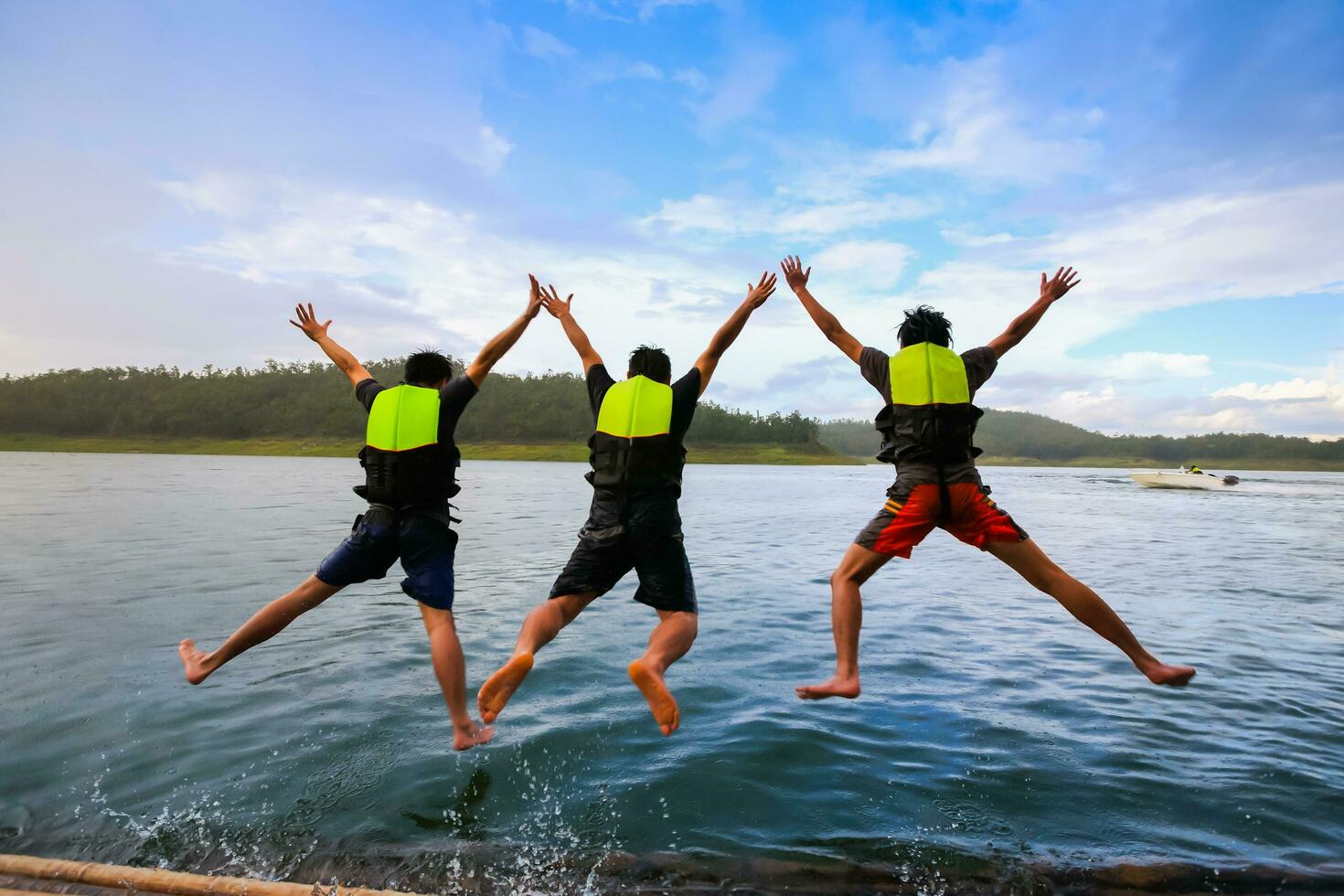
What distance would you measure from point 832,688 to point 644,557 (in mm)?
1834

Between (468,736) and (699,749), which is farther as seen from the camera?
(699,749)

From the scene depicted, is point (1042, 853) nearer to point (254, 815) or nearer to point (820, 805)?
point (820, 805)

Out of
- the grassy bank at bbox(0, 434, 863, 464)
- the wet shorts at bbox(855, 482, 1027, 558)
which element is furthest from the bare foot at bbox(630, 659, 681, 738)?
the grassy bank at bbox(0, 434, 863, 464)

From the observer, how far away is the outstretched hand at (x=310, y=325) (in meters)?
7.36

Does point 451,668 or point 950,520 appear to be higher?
point 950,520

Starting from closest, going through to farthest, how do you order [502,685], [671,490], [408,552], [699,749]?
1. [502,685]
2. [671,490]
3. [408,552]
4. [699,749]

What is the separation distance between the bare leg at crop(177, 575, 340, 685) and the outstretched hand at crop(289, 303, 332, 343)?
7.62 ft

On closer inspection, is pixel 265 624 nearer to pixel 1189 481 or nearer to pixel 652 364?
pixel 652 364

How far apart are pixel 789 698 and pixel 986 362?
4.72 meters

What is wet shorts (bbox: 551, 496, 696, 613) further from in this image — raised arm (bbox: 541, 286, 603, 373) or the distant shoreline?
the distant shoreline

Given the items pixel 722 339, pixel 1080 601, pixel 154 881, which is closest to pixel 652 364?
pixel 722 339

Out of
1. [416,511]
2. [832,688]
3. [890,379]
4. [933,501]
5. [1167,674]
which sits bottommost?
[832,688]

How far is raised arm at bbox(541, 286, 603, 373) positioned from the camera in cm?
674

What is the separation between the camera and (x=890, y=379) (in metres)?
6.48
